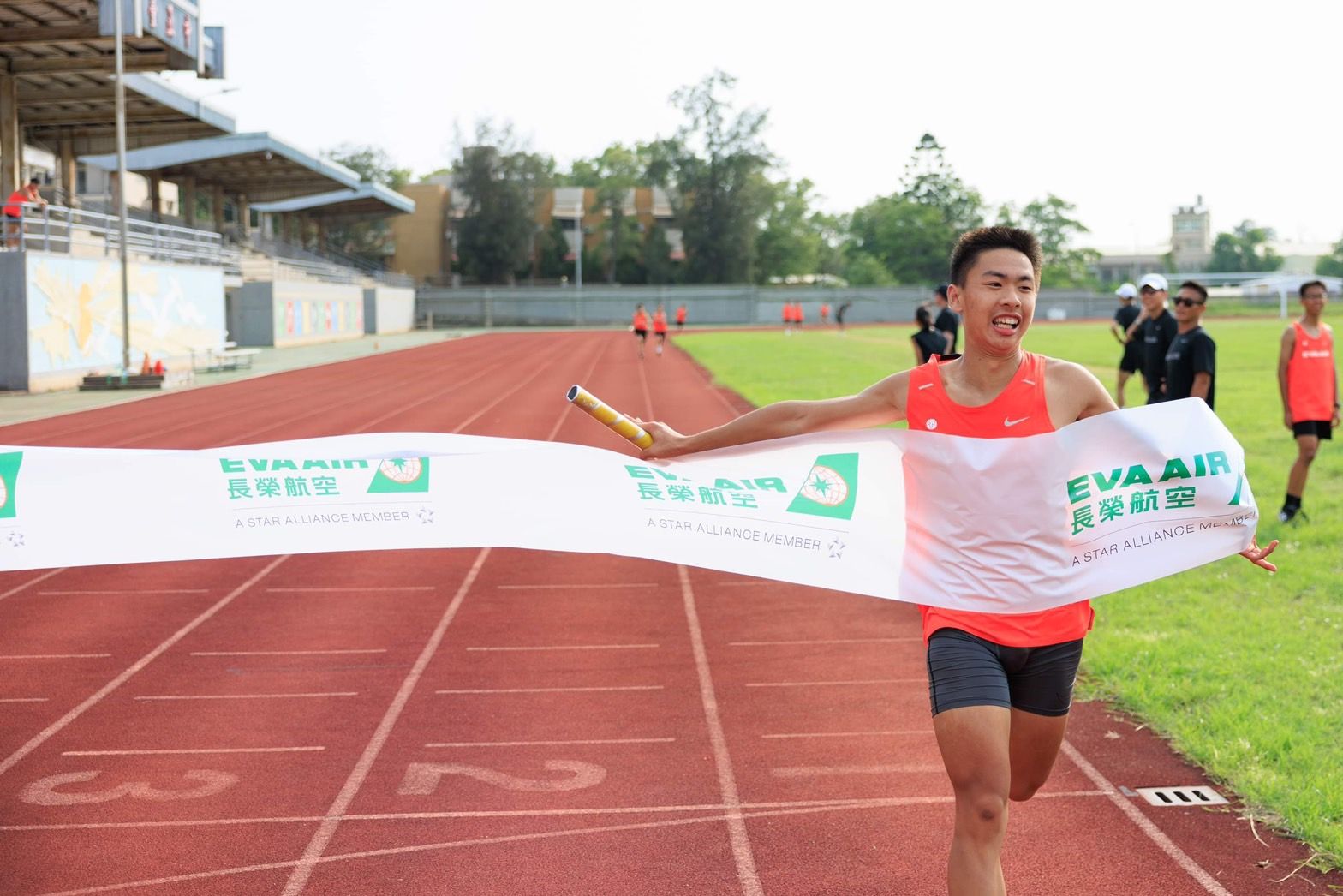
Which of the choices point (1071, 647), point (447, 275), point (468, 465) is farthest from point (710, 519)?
point (447, 275)

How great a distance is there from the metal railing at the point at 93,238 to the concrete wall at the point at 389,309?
20885mm

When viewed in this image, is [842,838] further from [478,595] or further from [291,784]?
[478,595]

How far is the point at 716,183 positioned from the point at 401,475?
95.4 m

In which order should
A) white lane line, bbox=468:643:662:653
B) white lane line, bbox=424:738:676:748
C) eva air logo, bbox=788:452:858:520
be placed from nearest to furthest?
1. eva air logo, bbox=788:452:858:520
2. white lane line, bbox=424:738:676:748
3. white lane line, bbox=468:643:662:653

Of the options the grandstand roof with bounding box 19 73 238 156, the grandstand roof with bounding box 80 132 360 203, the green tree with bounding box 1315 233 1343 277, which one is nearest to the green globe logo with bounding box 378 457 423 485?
the grandstand roof with bounding box 19 73 238 156

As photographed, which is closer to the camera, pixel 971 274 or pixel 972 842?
pixel 972 842

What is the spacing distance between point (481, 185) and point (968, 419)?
92.8m

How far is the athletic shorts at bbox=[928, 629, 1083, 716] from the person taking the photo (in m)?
3.43

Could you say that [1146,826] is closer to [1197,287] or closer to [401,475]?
[401,475]

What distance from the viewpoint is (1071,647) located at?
3.68m

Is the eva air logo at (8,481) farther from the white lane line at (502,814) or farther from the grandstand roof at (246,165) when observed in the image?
the grandstand roof at (246,165)

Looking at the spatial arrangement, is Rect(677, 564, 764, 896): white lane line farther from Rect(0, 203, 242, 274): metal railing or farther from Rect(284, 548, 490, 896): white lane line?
Rect(0, 203, 242, 274): metal railing

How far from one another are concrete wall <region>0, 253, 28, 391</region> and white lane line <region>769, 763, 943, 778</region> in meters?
22.9

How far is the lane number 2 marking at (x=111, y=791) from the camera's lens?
17.1ft
